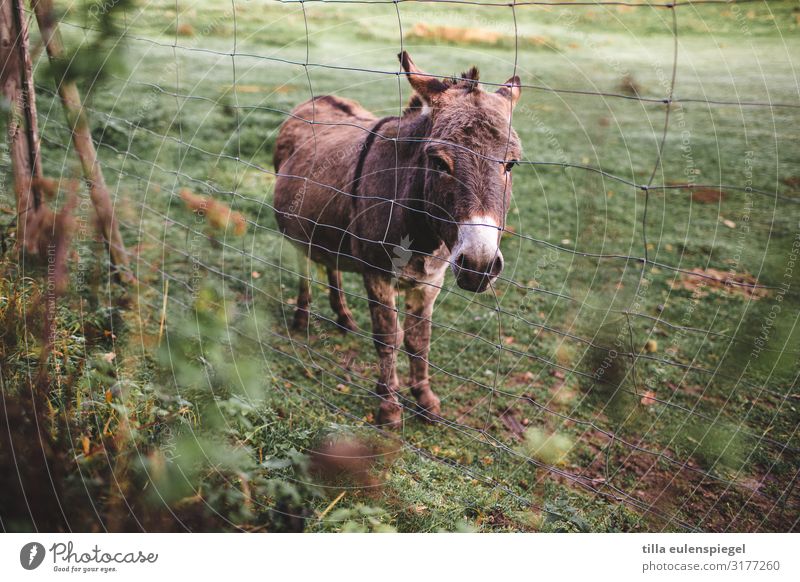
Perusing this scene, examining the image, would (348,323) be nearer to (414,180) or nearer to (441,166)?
(414,180)

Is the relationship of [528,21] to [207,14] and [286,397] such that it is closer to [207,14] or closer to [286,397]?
[207,14]

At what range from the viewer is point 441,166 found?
9.46ft

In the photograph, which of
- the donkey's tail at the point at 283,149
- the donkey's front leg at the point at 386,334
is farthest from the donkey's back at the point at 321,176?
the donkey's front leg at the point at 386,334

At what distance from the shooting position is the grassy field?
99.5 inches

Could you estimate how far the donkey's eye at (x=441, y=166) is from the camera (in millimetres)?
2821

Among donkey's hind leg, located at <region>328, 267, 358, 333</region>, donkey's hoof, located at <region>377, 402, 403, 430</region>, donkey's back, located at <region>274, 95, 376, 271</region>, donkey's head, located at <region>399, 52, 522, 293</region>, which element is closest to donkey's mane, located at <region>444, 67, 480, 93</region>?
donkey's head, located at <region>399, 52, 522, 293</region>

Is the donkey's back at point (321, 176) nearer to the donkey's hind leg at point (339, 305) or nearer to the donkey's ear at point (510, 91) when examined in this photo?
the donkey's hind leg at point (339, 305)

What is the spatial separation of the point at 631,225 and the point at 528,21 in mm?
8966

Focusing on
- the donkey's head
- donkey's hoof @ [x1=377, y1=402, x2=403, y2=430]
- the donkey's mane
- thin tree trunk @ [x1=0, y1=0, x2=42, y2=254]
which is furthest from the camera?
donkey's hoof @ [x1=377, y1=402, x2=403, y2=430]

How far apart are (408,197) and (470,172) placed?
636mm

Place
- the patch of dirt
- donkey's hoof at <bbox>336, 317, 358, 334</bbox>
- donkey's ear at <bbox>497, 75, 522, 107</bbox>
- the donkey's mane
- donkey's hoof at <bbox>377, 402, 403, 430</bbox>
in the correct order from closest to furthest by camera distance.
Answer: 1. the donkey's mane
2. donkey's ear at <bbox>497, 75, 522, 107</bbox>
3. donkey's hoof at <bbox>377, 402, 403, 430</bbox>
4. donkey's hoof at <bbox>336, 317, 358, 334</bbox>
5. the patch of dirt

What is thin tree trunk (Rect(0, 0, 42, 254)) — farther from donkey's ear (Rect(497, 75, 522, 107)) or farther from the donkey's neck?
donkey's ear (Rect(497, 75, 522, 107))

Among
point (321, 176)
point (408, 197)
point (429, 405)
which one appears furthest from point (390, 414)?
point (321, 176)
